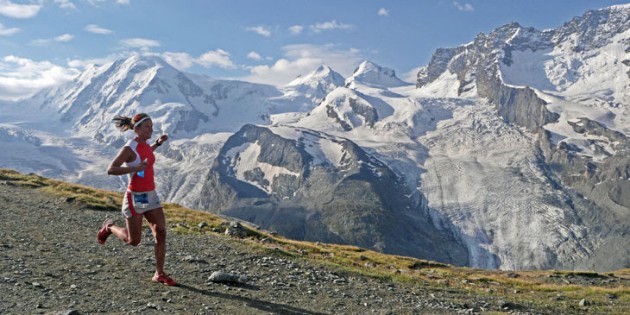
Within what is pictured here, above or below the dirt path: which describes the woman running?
above

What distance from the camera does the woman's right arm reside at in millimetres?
13300

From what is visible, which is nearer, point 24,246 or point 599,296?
point 24,246

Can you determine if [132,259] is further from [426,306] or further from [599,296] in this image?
[599,296]

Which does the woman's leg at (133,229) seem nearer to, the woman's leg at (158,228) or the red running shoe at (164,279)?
the woman's leg at (158,228)

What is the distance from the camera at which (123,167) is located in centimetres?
1320

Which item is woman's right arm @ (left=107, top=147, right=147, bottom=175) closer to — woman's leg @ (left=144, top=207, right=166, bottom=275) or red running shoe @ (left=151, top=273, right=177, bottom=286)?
woman's leg @ (left=144, top=207, right=166, bottom=275)

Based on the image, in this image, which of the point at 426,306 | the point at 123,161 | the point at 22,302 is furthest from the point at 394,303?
the point at 22,302

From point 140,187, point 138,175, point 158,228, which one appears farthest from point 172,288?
point 138,175

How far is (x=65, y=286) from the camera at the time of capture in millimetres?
13609

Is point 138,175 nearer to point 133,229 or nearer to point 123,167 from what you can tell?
point 123,167

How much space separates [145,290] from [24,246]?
6.80 metres

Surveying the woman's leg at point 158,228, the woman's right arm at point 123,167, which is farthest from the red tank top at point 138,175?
the woman's leg at point 158,228

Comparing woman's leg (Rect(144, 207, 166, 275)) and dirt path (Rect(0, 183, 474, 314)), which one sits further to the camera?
woman's leg (Rect(144, 207, 166, 275))

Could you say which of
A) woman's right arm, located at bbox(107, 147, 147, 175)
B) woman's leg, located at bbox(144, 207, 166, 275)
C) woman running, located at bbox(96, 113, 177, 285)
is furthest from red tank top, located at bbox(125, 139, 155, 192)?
woman's leg, located at bbox(144, 207, 166, 275)
